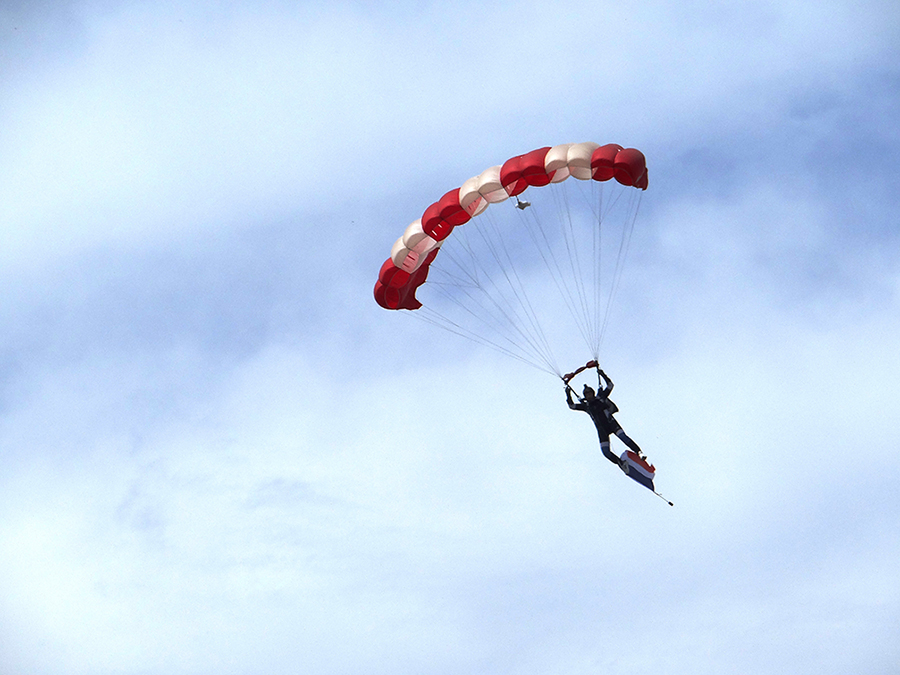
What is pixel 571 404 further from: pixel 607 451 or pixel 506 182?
pixel 506 182

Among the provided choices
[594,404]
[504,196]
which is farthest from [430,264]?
[594,404]

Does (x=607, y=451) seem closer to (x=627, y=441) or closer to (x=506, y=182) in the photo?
(x=627, y=441)

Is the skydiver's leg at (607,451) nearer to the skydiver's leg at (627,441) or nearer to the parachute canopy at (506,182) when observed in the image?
the skydiver's leg at (627,441)

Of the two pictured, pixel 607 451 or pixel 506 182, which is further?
pixel 607 451

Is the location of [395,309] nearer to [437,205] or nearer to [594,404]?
[437,205]

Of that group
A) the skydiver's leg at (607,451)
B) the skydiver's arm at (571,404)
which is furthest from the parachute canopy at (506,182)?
the skydiver's leg at (607,451)

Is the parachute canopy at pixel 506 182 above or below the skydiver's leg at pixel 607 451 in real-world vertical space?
above

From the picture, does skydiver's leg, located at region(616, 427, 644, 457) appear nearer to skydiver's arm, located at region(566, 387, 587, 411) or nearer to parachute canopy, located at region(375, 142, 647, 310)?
skydiver's arm, located at region(566, 387, 587, 411)

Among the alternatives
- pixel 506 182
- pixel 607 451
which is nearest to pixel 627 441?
pixel 607 451

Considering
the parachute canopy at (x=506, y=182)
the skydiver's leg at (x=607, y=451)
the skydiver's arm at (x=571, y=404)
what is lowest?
the skydiver's leg at (x=607, y=451)

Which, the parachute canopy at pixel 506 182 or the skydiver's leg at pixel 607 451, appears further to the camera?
the skydiver's leg at pixel 607 451

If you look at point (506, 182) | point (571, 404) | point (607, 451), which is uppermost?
point (506, 182)

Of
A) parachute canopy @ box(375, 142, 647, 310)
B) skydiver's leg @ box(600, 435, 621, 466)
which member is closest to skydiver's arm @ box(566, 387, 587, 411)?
skydiver's leg @ box(600, 435, 621, 466)

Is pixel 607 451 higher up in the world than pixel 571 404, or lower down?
lower down
